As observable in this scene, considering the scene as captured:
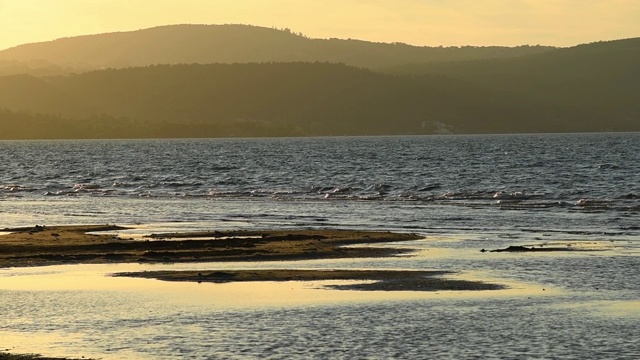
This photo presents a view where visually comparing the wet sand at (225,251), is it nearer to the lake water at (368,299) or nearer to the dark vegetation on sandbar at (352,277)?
the dark vegetation on sandbar at (352,277)

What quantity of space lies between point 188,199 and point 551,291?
53.5 meters

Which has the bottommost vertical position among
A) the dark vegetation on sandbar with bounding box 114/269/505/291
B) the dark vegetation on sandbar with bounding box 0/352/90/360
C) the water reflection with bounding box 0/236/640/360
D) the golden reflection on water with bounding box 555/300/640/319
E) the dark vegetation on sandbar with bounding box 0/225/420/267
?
the dark vegetation on sandbar with bounding box 0/225/420/267

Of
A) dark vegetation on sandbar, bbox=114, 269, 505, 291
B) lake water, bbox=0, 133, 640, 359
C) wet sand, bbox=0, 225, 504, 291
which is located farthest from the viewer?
wet sand, bbox=0, 225, 504, 291

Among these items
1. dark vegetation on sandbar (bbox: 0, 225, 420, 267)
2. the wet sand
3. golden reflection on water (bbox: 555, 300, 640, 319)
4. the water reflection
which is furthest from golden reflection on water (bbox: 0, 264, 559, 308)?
dark vegetation on sandbar (bbox: 0, 225, 420, 267)

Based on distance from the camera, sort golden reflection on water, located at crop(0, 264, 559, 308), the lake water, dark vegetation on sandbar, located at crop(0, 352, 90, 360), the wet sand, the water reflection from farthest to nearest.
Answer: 1. the wet sand
2. golden reflection on water, located at crop(0, 264, 559, 308)
3. the lake water
4. the water reflection
5. dark vegetation on sandbar, located at crop(0, 352, 90, 360)

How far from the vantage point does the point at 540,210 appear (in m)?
64.0

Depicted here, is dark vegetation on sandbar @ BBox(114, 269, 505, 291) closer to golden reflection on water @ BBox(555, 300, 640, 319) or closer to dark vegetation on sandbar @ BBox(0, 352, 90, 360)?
golden reflection on water @ BBox(555, 300, 640, 319)

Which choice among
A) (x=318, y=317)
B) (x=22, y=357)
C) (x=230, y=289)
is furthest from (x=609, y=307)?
(x=22, y=357)

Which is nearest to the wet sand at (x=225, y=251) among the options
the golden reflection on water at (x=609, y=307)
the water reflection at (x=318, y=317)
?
the water reflection at (x=318, y=317)

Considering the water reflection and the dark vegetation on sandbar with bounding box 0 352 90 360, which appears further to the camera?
the water reflection

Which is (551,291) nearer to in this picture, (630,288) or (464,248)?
(630,288)

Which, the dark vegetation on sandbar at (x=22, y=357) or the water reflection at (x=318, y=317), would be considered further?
the water reflection at (x=318, y=317)

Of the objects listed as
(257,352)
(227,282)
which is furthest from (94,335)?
(227,282)

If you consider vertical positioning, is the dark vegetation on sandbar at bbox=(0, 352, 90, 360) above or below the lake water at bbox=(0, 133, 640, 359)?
above
